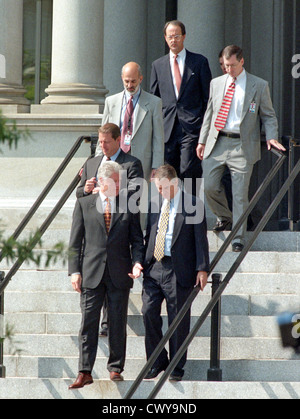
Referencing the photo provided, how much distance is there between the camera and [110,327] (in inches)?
339

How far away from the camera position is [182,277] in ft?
28.5

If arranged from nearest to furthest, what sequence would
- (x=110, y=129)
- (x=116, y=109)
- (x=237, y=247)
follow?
(x=110, y=129)
(x=116, y=109)
(x=237, y=247)

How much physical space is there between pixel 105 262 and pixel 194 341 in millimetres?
1088

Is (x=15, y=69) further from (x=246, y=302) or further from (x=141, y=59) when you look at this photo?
(x=246, y=302)

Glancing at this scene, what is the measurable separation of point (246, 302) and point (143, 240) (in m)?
1.23

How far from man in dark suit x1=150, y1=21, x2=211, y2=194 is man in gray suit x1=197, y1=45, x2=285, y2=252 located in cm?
32

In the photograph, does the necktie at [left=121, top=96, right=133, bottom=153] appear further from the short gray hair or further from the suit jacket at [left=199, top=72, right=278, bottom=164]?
the short gray hair

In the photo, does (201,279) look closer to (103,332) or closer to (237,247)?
(103,332)

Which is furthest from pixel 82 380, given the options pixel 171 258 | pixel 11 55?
pixel 11 55

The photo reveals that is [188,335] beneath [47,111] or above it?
beneath

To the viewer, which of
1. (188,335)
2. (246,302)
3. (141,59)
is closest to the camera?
(188,335)

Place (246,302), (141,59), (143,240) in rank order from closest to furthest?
(143,240) < (246,302) < (141,59)

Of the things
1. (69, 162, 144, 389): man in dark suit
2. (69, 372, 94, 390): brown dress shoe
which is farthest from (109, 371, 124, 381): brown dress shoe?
(69, 372, 94, 390): brown dress shoe
